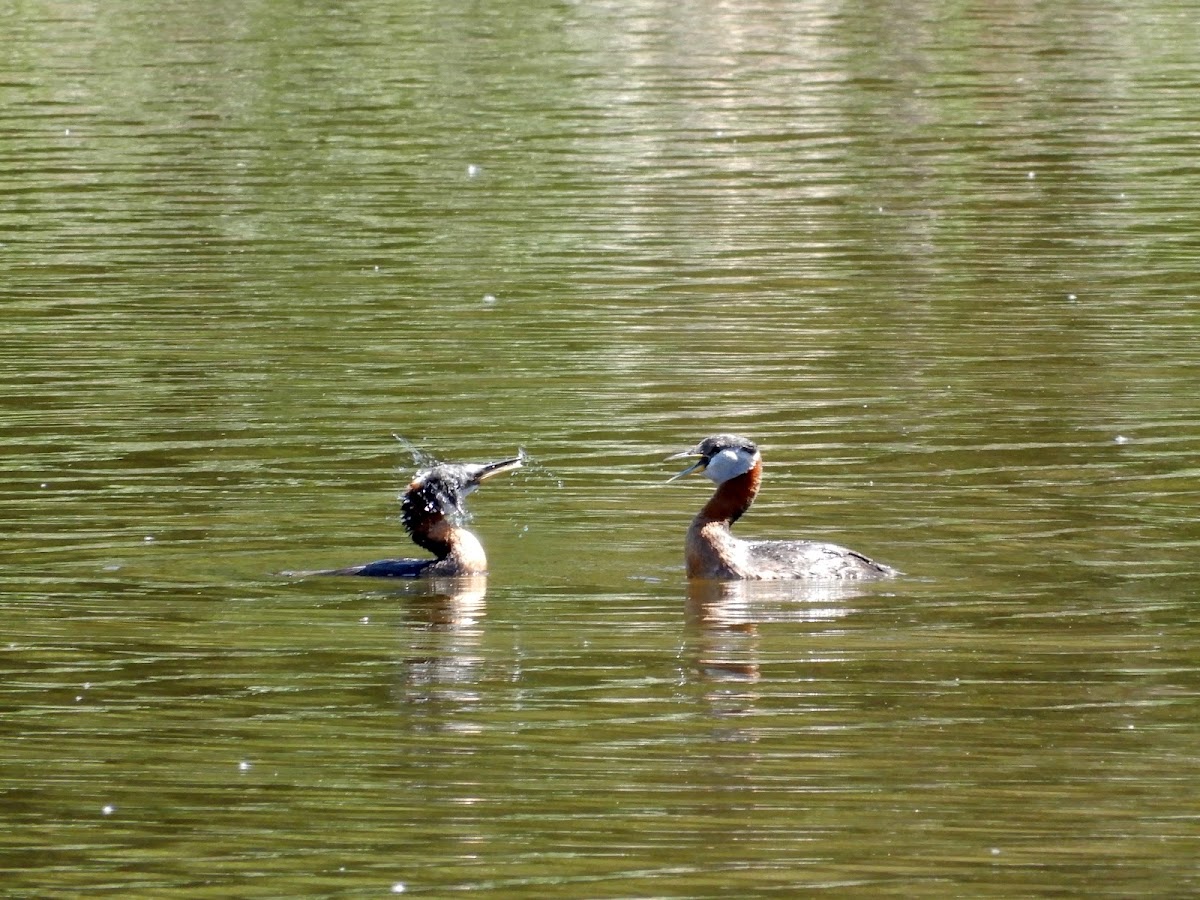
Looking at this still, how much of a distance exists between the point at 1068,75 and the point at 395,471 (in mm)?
22790

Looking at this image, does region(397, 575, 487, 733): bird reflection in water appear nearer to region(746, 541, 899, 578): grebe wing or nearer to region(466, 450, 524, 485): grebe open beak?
region(466, 450, 524, 485): grebe open beak

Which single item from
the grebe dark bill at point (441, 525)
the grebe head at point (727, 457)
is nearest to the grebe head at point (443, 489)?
the grebe dark bill at point (441, 525)

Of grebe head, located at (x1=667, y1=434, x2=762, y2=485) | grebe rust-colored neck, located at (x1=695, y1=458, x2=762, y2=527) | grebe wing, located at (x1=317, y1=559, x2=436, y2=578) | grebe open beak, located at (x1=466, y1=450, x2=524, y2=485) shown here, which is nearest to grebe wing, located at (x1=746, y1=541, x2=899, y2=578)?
grebe rust-colored neck, located at (x1=695, y1=458, x2=762, y2=527)

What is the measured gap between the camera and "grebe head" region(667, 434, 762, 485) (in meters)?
12.0

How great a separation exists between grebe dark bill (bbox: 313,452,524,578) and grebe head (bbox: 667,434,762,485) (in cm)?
91

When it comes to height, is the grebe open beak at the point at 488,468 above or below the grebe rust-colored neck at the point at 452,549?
above

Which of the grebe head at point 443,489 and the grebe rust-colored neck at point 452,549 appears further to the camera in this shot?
the grebe head at point 443,489

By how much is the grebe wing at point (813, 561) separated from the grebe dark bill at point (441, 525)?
1.31 meters

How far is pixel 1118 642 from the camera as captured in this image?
10.2 m

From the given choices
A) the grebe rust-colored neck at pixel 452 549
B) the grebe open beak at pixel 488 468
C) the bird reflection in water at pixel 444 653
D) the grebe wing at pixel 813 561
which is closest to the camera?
the bird reflection in water at pixel 444 653

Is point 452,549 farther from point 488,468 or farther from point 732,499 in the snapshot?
point 732,499

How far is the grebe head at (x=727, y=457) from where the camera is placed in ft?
39.3

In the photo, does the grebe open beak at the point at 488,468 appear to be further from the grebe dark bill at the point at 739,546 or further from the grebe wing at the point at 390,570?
the grebe dark bill at the point at 739,546

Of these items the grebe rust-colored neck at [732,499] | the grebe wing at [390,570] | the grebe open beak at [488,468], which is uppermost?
the grebe open beak at [488,468]
